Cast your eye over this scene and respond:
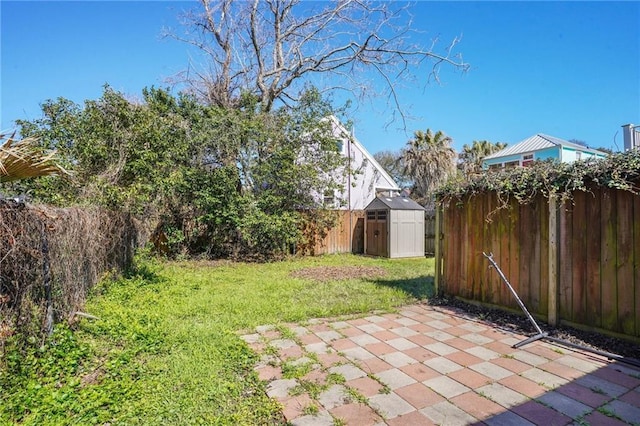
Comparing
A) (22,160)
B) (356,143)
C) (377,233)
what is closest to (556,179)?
(22,160)

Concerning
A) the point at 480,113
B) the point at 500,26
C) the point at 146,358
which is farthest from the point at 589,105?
the point at 146,358

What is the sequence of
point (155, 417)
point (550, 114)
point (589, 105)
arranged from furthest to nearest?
point (550, 114) < point (589, 105) < point (155, 417)

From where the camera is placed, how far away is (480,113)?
31.9ft

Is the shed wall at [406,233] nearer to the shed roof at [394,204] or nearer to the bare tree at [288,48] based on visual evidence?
the shed roof at [394,204]

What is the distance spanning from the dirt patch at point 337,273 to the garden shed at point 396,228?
2.49 metres

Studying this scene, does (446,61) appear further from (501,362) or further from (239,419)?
(239,419)

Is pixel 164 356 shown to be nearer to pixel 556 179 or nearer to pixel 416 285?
pixel 556 179

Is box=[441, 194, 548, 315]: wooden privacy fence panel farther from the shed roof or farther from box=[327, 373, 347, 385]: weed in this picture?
the shed roof

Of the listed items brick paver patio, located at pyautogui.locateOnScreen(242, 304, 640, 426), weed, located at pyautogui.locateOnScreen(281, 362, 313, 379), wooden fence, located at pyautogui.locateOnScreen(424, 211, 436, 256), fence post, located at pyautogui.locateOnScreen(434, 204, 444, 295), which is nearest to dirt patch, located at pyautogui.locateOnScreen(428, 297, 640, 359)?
brick paver patio, located at pyautogui.locateOnScreen(242, 304, 640, 426)

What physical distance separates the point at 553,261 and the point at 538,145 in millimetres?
11961

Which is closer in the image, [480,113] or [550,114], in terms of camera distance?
[480,113]

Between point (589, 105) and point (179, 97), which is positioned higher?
point (179, 97)

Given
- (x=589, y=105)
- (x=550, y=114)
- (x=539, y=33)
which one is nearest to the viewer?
(x=539, y=33)

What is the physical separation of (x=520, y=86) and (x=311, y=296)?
8.11 metres
